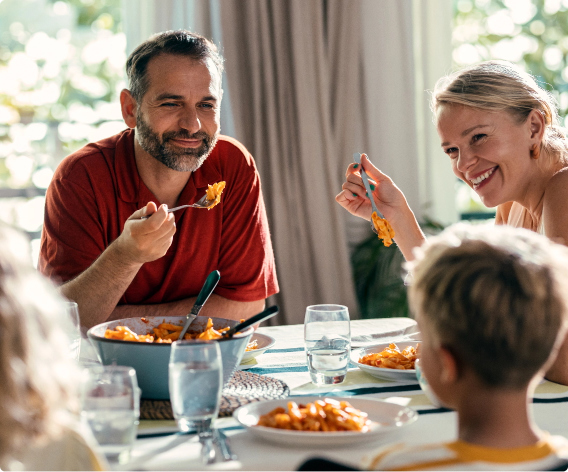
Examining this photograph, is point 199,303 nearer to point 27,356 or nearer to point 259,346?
point 259,346

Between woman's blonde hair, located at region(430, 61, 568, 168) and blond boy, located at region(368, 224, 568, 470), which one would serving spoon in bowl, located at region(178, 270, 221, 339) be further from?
woman's blonde hair, located at region(430, 61, 568, 168)

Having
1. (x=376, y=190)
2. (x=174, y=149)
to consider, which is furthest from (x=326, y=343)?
(x=174, y=149)

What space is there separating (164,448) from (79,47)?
307 cm

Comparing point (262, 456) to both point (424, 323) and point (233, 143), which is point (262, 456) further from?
point (233, 143)

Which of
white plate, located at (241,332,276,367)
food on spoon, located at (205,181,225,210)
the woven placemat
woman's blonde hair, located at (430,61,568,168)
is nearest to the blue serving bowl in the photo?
the woven placemat

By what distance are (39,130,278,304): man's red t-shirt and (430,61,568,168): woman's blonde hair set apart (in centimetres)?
75

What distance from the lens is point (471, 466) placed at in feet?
2.62

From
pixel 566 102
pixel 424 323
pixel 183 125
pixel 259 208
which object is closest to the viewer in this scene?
pixel 424 323

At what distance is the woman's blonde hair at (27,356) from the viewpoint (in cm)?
69

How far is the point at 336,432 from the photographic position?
3.14 ft

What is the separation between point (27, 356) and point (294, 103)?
2914 mm

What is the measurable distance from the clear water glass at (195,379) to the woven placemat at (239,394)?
130 mm

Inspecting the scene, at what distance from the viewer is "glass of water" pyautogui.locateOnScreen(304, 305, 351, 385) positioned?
1336 mm

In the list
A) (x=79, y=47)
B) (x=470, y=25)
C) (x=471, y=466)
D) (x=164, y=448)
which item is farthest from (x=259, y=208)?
(x=470, y=25)
